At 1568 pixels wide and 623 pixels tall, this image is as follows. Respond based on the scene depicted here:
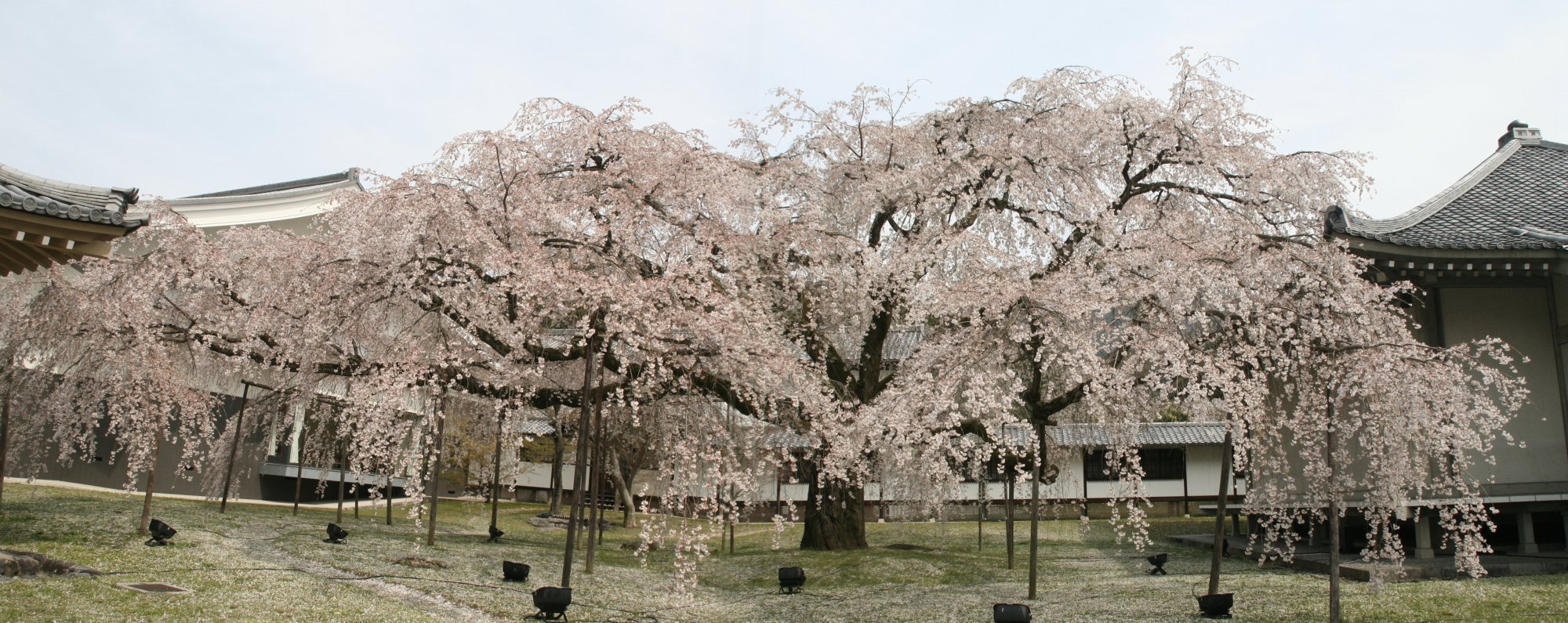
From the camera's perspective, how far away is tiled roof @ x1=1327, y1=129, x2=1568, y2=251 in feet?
39.7

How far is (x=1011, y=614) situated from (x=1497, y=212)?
1012cm

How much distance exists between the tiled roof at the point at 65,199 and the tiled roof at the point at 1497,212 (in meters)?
13.3

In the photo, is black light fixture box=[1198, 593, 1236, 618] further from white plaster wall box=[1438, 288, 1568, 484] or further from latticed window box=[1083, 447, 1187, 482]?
latticed window box=[1083, 447, 1187, 482]

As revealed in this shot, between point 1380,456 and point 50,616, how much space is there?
12877mm

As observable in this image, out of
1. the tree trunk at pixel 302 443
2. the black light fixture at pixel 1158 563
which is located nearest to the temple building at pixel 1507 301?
the black light fixture at pixel 1158 563

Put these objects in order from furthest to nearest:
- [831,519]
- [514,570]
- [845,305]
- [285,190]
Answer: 1. [285,190]
2. [831,519]
3. [845,305]
4. [514,570]

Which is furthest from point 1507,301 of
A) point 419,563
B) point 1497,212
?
point 419,563

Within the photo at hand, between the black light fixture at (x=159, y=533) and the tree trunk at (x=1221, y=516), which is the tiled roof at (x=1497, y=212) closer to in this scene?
the tree trunk at (x=1221, y=516)

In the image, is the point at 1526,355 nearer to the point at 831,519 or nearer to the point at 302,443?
the point at 831,519

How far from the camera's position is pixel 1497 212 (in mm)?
13516

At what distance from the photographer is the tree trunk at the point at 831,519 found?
17141 millimetres

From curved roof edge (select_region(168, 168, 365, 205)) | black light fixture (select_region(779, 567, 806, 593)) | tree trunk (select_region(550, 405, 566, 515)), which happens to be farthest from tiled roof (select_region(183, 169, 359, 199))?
black light fixture (select_region(779, 567, 806, 593))

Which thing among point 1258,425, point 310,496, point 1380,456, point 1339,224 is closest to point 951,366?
point 1258,425

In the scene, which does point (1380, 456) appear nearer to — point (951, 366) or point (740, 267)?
point (951, 366)
